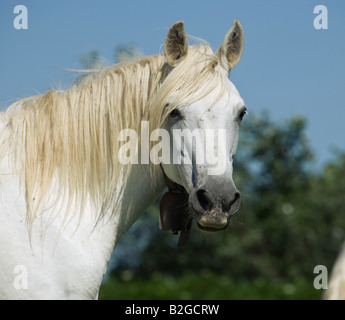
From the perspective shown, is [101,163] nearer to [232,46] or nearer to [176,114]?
[176,114]

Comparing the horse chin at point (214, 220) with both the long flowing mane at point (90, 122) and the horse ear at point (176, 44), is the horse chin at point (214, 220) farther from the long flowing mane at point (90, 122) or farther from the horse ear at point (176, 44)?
the horse ear at point (176, 44)

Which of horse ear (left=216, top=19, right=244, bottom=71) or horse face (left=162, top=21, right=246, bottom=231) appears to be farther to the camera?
horse ear (left=216, top=19, right=244, bottom=71)

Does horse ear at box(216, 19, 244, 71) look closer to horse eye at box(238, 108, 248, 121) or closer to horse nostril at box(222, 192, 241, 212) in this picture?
horse eye at box(238, 108, 248, 121)

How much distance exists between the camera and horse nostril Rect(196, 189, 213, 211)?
3354 mm

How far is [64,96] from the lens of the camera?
3828 millimetres

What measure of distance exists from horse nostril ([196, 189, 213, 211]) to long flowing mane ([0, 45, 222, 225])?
56 centimetres

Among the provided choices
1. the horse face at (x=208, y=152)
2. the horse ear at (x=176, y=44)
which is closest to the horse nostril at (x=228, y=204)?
the horse face at (x=208, y=152)

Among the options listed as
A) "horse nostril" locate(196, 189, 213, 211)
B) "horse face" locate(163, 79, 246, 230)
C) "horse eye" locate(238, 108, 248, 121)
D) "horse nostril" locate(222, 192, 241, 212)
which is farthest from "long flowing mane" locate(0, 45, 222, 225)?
"horse nostril" locate(222, 192, 241, 212)

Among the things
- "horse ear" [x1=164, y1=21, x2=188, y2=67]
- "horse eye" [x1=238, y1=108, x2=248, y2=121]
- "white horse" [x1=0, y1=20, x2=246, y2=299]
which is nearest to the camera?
"white horse" [x1=0, y1=20, x2=246, y2=299]

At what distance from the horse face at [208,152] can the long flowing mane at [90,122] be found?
0.32 feet

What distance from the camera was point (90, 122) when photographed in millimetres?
3732
